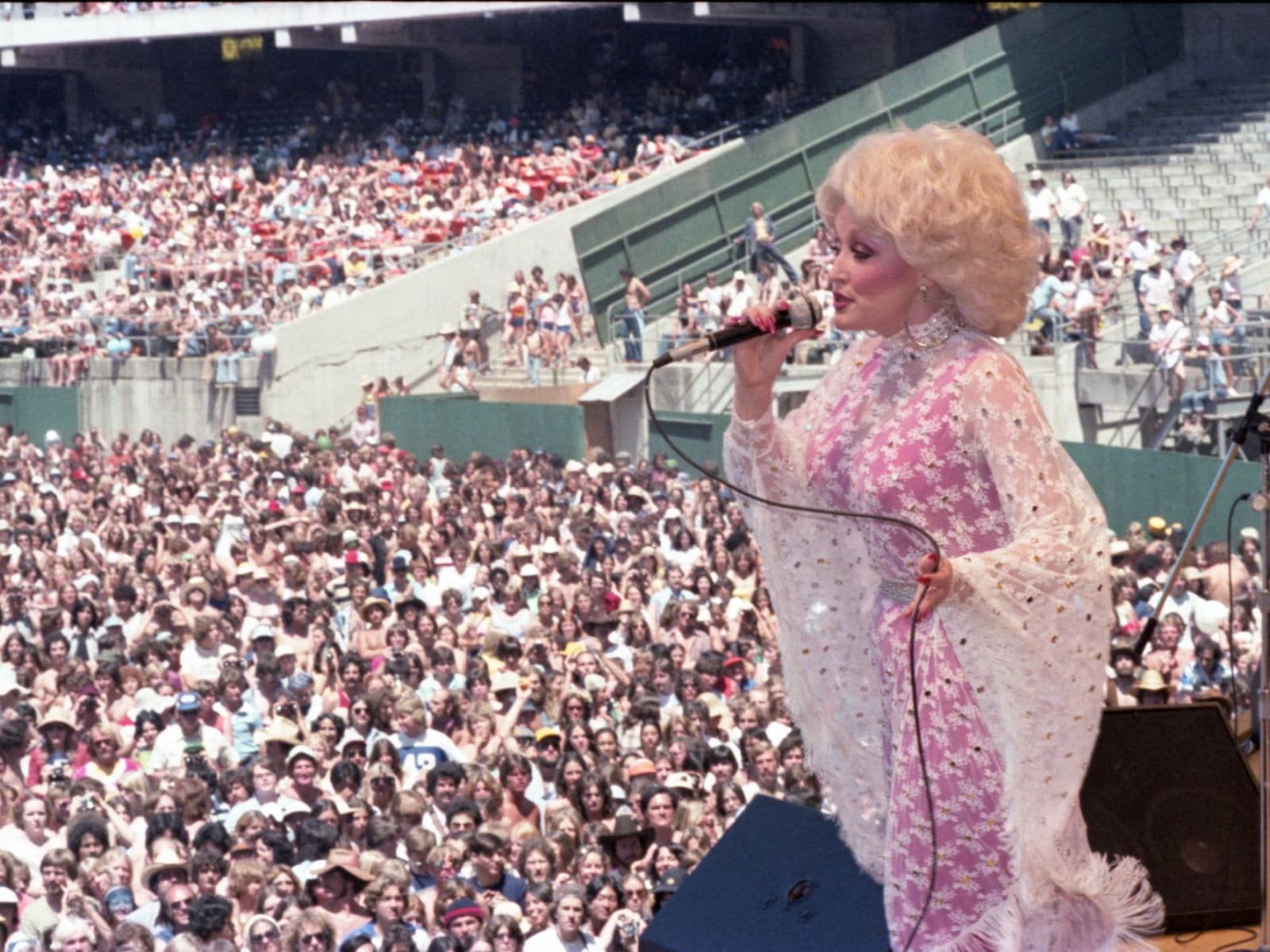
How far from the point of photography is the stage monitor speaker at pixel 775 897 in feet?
11.8

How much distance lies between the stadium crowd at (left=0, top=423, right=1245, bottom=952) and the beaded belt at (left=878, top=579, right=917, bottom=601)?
34 cm

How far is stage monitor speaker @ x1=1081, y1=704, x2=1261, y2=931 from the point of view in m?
4.19

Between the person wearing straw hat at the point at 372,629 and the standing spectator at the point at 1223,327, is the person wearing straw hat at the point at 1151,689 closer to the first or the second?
the person wearing straw hat at the point at 372,629

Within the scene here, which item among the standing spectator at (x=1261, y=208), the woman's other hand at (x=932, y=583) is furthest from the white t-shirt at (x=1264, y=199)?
the woman's other hand at (x=932, y=583)

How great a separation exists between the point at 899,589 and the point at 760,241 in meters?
17.2

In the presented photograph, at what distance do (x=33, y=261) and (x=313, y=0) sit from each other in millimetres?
6685

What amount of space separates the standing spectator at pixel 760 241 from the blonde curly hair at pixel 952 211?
16.2 metres

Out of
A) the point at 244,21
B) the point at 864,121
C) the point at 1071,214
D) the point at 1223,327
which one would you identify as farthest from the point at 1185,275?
the point at 244,21

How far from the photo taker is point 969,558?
3.17m

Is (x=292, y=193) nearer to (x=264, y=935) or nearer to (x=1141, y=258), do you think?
(x=1141, y=258)

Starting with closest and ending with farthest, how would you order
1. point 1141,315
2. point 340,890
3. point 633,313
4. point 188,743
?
point 340,890 → point 188,743 → point 1141,315 → point 633,313

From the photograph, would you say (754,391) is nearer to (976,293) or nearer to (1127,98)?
(976,293)

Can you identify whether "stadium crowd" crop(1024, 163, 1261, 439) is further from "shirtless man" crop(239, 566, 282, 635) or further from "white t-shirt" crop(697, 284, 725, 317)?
"shirtless man" crop(239, 566, 282, 635)

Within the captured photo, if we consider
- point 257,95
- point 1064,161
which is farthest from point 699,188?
point 257,95
